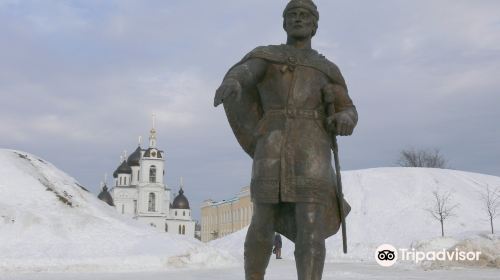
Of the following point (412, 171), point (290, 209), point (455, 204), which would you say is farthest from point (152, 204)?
point (290, 209)

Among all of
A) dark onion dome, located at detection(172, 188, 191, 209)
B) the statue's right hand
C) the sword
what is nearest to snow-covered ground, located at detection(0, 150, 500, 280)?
the sword

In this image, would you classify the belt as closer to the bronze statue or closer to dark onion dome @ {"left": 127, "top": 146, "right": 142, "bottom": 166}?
the bronze statue

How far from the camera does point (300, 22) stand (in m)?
4.31

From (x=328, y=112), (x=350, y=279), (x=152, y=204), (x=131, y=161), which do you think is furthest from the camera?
(x=131, y=161)

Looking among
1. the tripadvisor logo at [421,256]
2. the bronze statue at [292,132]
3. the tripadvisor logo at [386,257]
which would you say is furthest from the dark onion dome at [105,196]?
the bronze statue at [292,132]

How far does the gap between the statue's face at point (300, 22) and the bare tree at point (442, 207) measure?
28.4 meters

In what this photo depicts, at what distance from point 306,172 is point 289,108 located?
0.49 meters

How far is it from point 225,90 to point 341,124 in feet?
2.73

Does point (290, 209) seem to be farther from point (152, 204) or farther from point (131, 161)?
point (131, 161)

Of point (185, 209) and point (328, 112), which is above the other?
point (185, 209)

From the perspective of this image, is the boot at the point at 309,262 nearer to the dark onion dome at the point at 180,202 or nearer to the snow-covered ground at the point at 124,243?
the snow-covered ground at the point at 124,243

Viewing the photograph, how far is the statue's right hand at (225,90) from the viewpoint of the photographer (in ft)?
12.6

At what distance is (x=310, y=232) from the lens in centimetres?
393

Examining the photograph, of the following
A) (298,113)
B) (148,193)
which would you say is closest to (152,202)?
(148,193)
